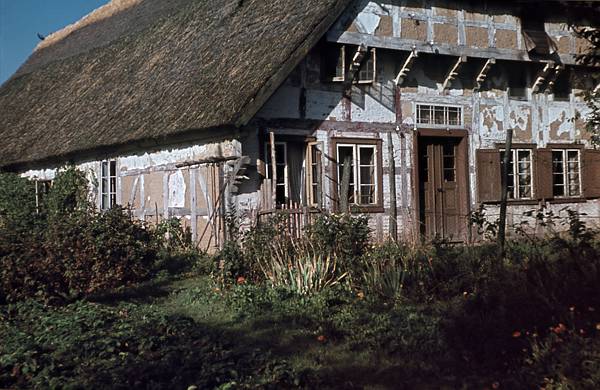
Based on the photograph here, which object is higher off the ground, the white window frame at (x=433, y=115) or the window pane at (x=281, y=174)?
the white window frame at (x=433, y=115)

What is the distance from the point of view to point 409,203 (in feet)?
46.4

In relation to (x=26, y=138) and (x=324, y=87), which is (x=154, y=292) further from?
(x=26, y=138)

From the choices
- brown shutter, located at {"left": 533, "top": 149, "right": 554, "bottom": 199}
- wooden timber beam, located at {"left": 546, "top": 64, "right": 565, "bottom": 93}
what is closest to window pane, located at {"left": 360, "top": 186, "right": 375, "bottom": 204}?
brown shutter, located at {"left": 533, "top": 149, "right": 554, "bottom": 199}

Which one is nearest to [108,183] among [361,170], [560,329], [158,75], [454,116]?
[158,75]

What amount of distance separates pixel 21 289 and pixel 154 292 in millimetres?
1819

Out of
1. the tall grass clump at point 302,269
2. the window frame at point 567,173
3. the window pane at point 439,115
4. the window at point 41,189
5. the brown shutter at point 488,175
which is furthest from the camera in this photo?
the window at point 41,189

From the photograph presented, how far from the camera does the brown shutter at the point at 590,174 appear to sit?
16047mm

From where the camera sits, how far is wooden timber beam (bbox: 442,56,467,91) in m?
14.2

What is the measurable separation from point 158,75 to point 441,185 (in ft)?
20.9

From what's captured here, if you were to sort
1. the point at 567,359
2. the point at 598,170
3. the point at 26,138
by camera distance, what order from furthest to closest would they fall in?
the point at 26,138, the point at 598,170, the point at 567,359

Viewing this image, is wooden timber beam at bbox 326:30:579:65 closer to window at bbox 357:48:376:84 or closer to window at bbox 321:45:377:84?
window at bbox 321:45:377:84

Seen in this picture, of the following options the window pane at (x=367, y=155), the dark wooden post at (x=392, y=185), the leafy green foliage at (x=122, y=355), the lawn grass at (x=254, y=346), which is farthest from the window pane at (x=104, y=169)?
the leafy green foliage at (x=122, y=355)

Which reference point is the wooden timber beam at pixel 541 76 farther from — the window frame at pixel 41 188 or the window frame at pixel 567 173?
the window frame at pixel 41 188

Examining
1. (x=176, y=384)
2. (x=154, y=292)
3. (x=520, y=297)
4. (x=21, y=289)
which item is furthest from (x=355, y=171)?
(x=176, y=384)
